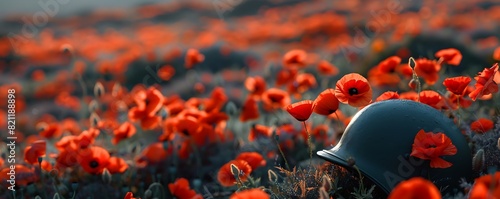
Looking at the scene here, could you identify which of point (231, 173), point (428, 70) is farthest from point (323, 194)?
point (428, 70)

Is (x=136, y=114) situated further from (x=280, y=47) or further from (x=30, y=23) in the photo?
(x=30, y=23)

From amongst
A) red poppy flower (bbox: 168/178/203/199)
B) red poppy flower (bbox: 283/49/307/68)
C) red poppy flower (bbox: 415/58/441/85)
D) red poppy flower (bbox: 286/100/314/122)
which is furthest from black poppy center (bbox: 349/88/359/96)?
red poppy flower (bbox: 283/49/307/68)

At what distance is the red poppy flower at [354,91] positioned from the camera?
3.38m

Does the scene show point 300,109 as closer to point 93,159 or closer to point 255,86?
point 93,159

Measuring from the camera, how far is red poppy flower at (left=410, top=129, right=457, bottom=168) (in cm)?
293

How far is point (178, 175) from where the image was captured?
4.90 metres

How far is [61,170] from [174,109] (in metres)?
0.90

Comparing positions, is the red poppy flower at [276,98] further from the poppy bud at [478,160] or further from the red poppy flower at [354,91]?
the poppy bud at [478,160]

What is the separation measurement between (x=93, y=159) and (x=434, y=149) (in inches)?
79.9

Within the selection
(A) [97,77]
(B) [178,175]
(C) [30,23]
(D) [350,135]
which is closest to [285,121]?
(B) [178,175]

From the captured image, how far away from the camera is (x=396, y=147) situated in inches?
127

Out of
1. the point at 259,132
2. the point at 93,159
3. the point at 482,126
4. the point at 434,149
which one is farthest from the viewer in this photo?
the point at 259,132

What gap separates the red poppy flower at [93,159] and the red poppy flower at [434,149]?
1.88 m

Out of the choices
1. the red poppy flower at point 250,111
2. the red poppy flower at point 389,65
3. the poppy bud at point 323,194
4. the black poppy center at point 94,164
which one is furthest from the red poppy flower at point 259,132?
the poppy bud at point 323,194
